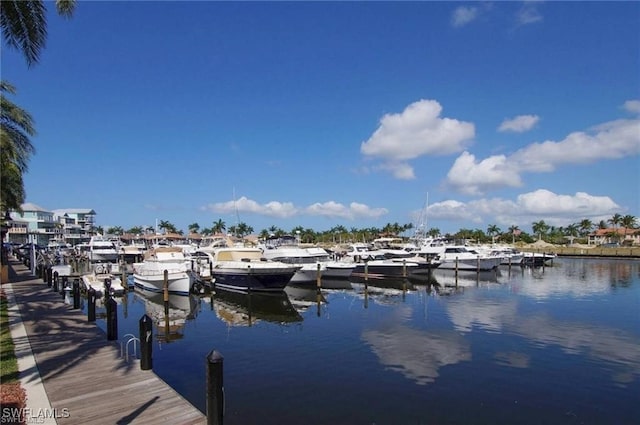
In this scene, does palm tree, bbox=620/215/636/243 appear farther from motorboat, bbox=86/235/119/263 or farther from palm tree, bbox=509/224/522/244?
motorboat, bbox=86/235/119/263

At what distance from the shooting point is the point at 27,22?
1396 centimetres

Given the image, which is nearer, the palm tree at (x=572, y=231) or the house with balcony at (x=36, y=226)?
the house with balcony at (x=36, y=226)

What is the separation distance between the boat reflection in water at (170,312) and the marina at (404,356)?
121 mm

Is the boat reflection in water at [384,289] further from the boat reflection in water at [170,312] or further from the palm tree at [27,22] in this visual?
the palm tree at [27,22]

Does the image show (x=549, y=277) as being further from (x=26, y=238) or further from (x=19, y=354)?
(x=26, y=238)

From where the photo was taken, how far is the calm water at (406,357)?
11609mm

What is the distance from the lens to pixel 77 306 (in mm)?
20547

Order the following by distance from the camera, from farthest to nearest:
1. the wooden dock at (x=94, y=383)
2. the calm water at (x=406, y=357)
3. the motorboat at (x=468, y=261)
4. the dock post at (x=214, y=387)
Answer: the motorboat at (x=468, y=261) → the calm water at (x=406, y=357) → the wooden dock at (x=94, y=383) → the dock post at (x=214, y=387)

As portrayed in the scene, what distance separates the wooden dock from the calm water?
7.14 feet

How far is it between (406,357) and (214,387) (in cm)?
1017

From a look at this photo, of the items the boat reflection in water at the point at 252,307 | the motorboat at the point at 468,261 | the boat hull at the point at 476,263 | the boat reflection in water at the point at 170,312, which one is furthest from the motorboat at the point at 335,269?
the boat hull at the point at 476,263

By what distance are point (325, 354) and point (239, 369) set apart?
11.8 ft

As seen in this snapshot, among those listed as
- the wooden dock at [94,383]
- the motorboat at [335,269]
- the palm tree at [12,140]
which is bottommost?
the motorboat at [335,269]

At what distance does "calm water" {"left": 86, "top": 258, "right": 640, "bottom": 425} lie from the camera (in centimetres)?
1161
